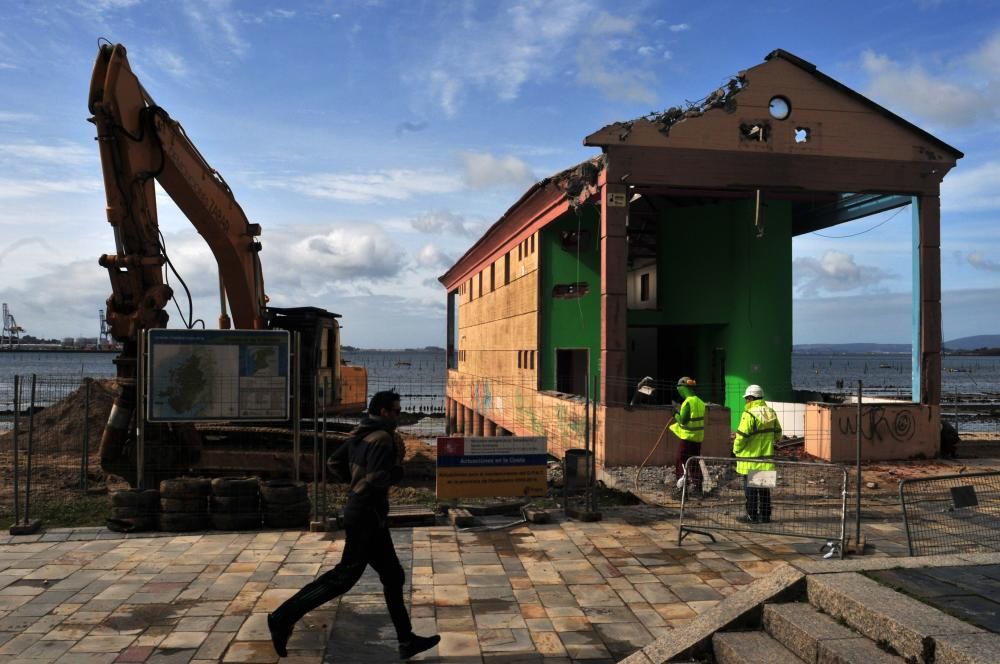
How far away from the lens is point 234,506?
977 cm

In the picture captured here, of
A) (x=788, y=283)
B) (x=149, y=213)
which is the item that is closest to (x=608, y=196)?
(x=788, y=283)

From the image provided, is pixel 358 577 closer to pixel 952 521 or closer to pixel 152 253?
pixel 952 521

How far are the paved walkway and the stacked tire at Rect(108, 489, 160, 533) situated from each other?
26 cm

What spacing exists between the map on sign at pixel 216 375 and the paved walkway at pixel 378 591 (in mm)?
1828

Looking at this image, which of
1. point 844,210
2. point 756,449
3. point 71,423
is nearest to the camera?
point 756,449

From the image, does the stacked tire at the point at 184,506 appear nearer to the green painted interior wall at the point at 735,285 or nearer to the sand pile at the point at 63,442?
the sand pile at the point at 63,442

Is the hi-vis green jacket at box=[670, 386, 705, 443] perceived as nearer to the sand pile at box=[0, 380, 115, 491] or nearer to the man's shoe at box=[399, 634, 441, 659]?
the man's shoe at box=[399, 634, 441, 659]

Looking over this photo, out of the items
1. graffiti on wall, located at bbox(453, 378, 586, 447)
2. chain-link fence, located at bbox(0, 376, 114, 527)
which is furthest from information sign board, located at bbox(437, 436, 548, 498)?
chain-link fence, located at bbox(0, 376, 114, 527)

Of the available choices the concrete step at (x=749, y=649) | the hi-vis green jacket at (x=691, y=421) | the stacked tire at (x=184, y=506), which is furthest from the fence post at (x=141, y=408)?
the concrete step at (x=749, y=649)

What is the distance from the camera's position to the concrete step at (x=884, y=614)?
14.1 ft

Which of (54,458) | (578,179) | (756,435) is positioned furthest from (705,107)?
(54,458)

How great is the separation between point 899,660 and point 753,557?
4.07 meters

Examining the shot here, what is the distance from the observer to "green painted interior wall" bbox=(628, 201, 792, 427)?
18844 mm

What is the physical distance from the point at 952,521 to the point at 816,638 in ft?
16.8
